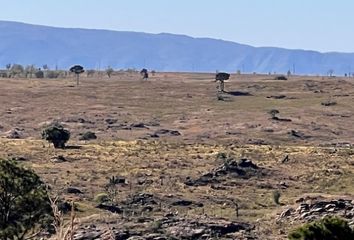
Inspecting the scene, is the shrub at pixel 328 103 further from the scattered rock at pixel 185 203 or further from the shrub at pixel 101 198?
the shrub at pixel 101 198

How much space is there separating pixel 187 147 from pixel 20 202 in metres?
48.2

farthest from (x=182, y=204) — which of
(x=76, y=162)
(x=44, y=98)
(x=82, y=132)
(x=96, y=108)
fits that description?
(x=44, y=98)

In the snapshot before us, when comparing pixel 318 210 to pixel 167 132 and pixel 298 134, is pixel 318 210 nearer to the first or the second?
pixel 298 134

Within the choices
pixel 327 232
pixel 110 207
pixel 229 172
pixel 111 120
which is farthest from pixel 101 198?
pixel 111 120

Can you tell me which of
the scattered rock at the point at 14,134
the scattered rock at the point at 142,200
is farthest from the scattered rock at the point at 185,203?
the scattered rock at the point at 14,134

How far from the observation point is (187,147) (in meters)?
87.6

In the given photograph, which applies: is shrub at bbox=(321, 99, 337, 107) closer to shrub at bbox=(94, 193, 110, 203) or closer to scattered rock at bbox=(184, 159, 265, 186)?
scattered rock at bbox=(184, 159, 265, 186)

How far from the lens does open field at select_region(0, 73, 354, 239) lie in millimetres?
59625

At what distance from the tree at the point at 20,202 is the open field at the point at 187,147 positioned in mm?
10158

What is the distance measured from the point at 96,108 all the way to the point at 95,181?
55532 mm

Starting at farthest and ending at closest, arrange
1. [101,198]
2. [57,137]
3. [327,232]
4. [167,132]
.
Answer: [167,132]
[57,137]
[101,198]
[327,232]

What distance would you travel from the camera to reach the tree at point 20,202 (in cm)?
3978

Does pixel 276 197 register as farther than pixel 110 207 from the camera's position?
Yes

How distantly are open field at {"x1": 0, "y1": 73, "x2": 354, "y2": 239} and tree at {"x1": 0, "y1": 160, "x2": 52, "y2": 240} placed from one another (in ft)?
33.3
